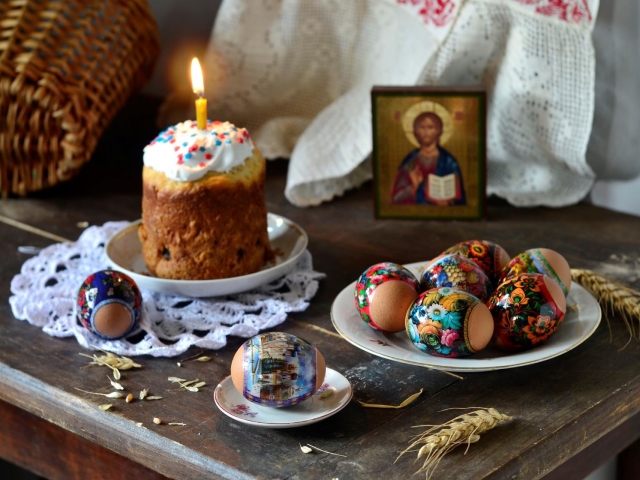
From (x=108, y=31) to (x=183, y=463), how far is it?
2.88 feet

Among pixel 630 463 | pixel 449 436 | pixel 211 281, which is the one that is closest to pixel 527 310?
pixel 449 436

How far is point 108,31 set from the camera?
143 cm

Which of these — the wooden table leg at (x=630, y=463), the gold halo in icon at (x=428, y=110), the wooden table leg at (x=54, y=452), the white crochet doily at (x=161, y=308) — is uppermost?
the gold halo in icon at (x=428, y=110)

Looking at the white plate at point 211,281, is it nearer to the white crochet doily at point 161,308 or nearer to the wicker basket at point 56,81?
the white crochet doily at point 161,308

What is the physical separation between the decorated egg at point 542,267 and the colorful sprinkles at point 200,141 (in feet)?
1.16

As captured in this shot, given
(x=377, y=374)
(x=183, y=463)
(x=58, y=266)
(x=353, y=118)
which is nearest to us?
(x=183, y=463)

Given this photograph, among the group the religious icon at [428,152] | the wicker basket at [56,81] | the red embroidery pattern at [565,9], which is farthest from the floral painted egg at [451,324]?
the wicker basket at [56,81]

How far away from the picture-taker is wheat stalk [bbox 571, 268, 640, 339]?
959mm

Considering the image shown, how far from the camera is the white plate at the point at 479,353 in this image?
815 millimetres

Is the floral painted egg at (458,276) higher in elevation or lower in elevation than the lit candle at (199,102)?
lower

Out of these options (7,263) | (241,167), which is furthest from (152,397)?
(7,263)

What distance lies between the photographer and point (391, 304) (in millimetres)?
865

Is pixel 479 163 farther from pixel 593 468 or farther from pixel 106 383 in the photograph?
pixel 106 383

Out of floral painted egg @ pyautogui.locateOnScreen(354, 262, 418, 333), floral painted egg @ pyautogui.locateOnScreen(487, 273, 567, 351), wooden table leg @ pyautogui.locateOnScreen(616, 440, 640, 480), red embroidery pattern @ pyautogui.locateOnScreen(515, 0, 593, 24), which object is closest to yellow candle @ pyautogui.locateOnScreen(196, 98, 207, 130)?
floral painted egg @ pyautogui.locateOnScreen(354, 262, 418, 333)
